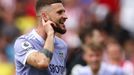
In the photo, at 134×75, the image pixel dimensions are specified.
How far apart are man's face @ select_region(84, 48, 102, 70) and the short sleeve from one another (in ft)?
10.8

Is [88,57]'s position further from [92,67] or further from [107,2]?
[107,2]

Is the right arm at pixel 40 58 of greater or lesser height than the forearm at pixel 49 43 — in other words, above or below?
below

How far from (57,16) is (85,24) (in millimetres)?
7453

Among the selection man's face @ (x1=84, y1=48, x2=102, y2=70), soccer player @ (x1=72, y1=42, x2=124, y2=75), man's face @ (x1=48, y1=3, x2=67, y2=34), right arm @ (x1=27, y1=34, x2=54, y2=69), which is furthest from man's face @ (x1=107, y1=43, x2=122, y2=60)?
right arm @ (x1=27, y1=34, x2=54, y2=69)

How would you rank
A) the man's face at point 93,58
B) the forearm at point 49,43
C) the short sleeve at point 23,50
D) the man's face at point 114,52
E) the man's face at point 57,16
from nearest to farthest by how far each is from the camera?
the forearm at point 49,43, the short sleeve at point 23,50, the man's face at point 57,16, the man's face at point 93,58, the man's face at point 114,52

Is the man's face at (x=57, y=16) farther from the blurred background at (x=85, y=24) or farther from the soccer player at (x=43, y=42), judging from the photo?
the blurred background at (x=85, y=24)

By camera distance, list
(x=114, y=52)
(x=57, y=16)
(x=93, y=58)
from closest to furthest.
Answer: (x=57, y=16)
(x=93, y=58)
(x=114, y=52)

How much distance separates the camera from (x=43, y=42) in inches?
415

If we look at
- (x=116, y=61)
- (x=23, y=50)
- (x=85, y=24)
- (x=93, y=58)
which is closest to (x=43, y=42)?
(x=23, y=50)

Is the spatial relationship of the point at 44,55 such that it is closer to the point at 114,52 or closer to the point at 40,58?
the point at 40,58

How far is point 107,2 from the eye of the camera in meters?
21.9

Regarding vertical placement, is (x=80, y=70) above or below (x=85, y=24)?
above

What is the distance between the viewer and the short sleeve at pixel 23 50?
10273 mm

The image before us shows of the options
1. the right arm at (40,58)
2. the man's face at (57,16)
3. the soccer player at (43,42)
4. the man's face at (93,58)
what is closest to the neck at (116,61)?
the man's face at (93,58)
